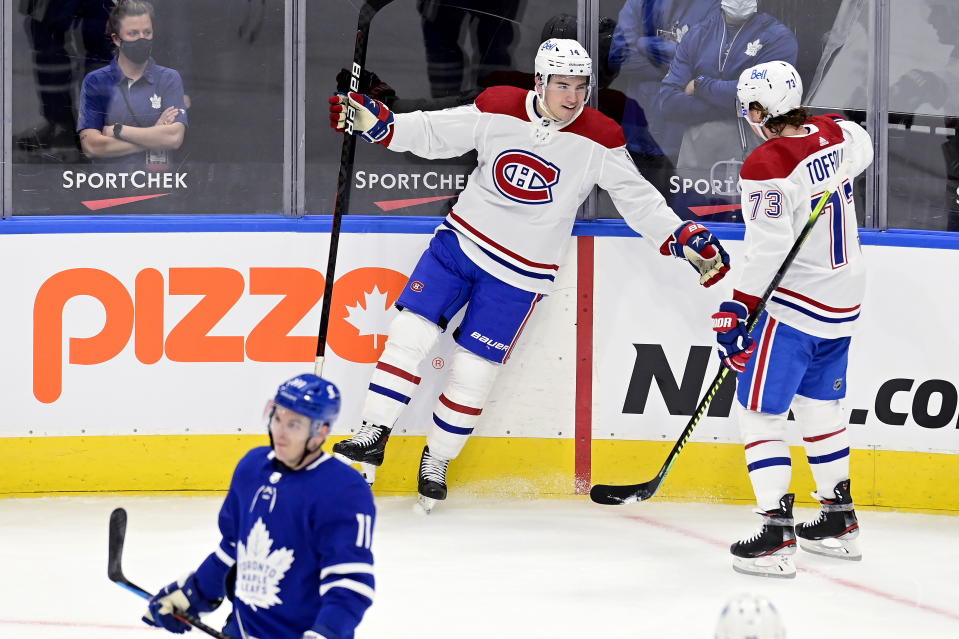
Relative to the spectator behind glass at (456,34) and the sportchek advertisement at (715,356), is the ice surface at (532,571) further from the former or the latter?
the spectator behind glass at (456,34)

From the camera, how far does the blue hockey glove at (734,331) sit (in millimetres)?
3338

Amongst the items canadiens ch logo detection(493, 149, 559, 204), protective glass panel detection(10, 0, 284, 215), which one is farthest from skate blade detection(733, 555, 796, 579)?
protective glass panel detection(10, 0, 284, 215)

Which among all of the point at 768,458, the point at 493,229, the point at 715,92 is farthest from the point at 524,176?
the point at 768,458

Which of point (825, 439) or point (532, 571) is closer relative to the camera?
point (532, 571)

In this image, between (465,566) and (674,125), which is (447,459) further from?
(674,125)

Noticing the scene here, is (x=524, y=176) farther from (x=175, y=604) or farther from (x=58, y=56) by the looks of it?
(x=175, y=604)

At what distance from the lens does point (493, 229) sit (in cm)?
405

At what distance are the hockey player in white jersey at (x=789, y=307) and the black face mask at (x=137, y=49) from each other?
2009mm

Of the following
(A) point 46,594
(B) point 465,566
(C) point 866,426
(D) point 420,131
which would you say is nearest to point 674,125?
(D) point 420,131

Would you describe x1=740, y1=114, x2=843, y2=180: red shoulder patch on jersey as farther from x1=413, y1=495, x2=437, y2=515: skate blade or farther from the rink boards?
x1=413, y1=495, x2=437, y2=515: skate blade

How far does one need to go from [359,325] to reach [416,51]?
96cm

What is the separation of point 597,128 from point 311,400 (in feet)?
8.01

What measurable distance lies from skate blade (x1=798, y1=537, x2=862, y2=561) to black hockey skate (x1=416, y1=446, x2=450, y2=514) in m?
1.15

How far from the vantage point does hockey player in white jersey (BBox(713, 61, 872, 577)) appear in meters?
3.38
